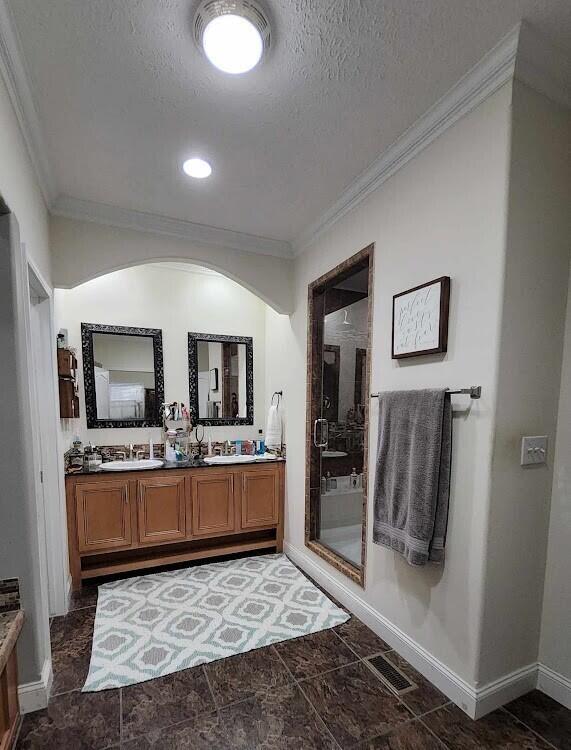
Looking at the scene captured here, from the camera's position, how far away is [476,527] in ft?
4.83

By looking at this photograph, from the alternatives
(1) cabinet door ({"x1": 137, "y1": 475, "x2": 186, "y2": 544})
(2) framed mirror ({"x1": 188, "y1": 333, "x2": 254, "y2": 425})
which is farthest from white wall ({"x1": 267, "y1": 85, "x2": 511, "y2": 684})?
(2) framed mirror ({"x1": 188, "y1": 333, "x2": 254, "y2": 425})

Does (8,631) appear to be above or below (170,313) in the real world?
below

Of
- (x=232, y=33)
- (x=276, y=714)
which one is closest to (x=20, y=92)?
(x=232, y=33)

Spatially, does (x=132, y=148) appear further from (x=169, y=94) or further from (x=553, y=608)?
(x=553, y=608)

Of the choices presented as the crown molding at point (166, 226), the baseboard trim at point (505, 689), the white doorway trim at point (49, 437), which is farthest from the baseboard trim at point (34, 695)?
the crown molding at point (166, 226)

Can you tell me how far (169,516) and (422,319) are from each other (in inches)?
95.4

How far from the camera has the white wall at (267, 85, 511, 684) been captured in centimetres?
144

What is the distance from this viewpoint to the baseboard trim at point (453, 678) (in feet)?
4.88

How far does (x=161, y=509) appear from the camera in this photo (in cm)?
277

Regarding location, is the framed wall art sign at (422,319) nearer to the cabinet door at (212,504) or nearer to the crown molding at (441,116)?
the crown molding at (441,116)

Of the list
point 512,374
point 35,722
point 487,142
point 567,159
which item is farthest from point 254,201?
point 35,722

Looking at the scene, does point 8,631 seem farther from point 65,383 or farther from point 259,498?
point 259,498

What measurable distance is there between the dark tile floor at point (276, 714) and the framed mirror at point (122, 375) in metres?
1.80

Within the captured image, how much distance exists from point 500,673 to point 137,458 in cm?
291
